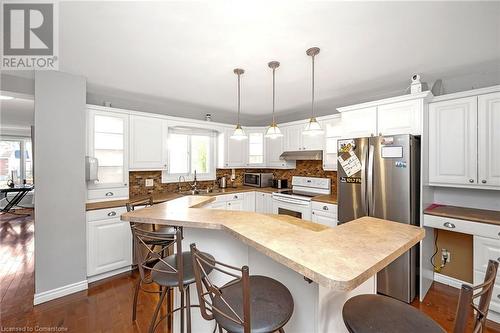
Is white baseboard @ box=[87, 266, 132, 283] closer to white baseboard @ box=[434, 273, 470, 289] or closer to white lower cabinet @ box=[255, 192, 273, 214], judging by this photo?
white lower cabinet @ box=[255, 192, 273, 214]

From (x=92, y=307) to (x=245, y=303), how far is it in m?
2.27

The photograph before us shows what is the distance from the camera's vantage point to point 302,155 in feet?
13.0

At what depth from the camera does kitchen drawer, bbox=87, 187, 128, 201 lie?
9.44ft

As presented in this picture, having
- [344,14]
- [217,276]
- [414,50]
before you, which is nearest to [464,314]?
[217,276]

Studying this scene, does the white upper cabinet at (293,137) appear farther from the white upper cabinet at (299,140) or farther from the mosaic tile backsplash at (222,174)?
the mosaic tile backsplash at (222,174)

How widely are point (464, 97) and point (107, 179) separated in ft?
14.5

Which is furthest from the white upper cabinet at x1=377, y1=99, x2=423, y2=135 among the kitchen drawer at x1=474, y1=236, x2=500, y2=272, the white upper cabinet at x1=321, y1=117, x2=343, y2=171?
the kitchen drawer at x1=474, y1=236, x2=500, y2=272

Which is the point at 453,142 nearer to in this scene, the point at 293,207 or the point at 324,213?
the point at 324,213

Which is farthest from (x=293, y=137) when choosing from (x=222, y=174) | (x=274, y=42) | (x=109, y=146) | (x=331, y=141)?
(x=109, y=146)

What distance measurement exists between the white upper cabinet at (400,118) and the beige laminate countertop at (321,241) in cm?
153

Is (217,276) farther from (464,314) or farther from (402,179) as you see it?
(402,179)

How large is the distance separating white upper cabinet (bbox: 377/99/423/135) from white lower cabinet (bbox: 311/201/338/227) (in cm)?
118

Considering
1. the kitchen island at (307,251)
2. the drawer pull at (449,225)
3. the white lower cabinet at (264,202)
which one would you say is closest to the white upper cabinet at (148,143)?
the kitchen island at (307,251)

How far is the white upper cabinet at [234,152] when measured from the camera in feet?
14.5
